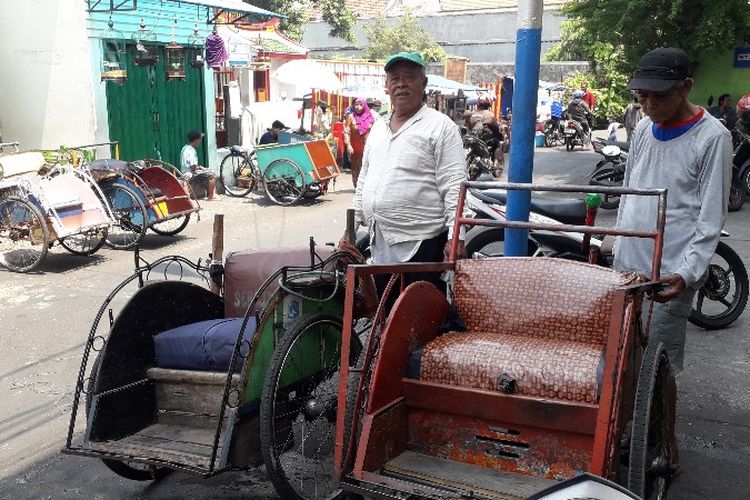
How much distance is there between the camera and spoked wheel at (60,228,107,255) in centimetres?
878

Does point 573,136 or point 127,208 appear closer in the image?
point 127,208

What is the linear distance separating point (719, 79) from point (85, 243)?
14712mm

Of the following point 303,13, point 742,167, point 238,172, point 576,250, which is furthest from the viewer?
point 303,13

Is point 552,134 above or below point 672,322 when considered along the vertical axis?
below

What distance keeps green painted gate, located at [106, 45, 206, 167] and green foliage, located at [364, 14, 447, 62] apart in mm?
25923

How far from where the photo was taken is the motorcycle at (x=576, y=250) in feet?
20.1

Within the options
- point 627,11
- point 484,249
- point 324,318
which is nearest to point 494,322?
point 324,318

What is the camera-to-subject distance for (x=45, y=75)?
11.6 meters

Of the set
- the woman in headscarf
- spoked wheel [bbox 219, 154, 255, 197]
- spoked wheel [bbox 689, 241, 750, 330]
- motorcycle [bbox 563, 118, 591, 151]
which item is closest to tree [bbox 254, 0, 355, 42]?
motorcycle [bbox 563, 118, 591, 151]

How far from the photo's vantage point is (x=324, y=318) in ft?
11.9

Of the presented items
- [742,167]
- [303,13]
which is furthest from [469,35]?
[742,167]

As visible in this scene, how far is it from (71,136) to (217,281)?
28.2 feet

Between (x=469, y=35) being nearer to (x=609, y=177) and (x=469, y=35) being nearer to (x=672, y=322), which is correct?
(x=609, y=177)

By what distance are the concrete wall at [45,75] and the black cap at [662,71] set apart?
9.93 meters
